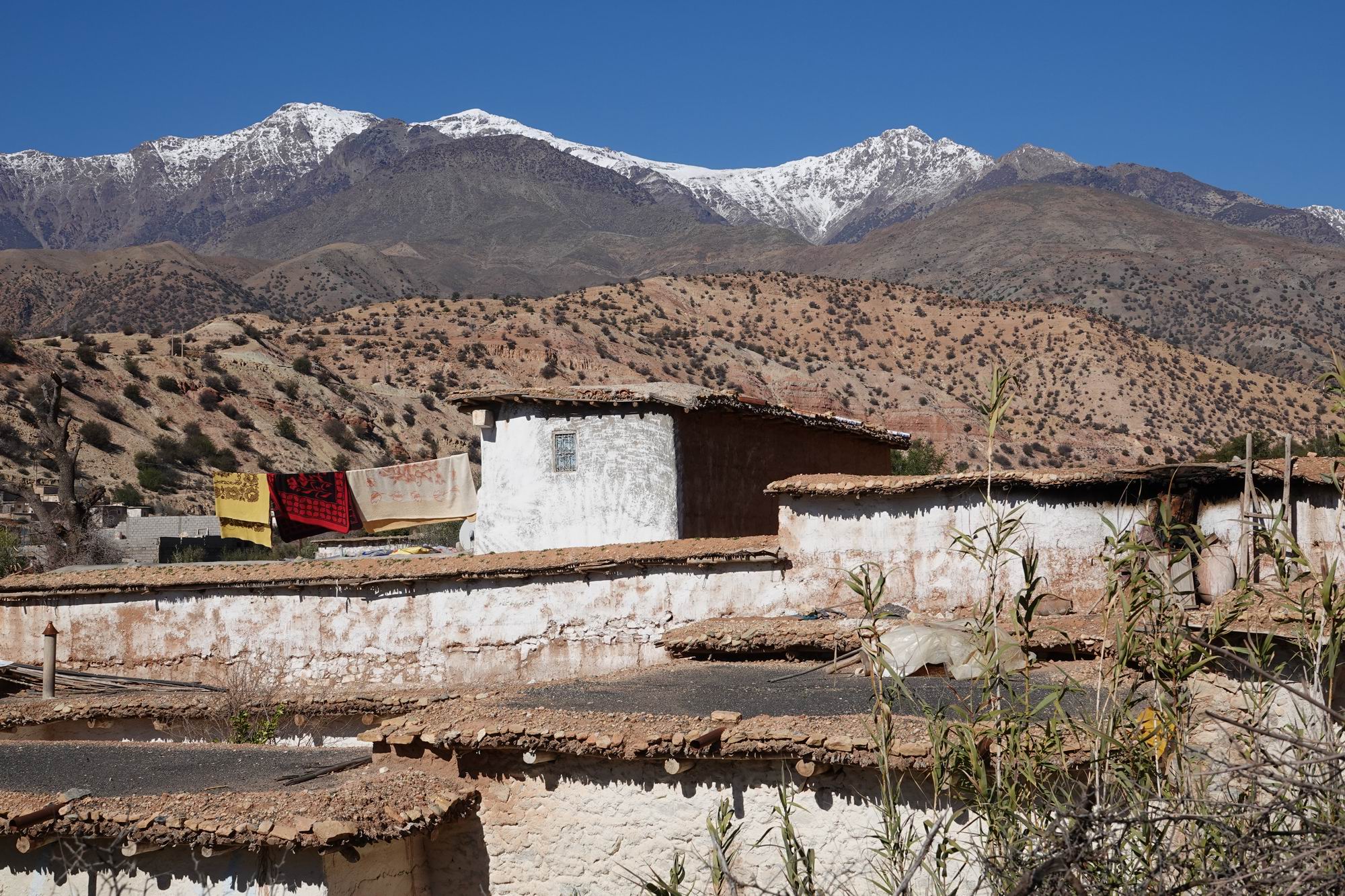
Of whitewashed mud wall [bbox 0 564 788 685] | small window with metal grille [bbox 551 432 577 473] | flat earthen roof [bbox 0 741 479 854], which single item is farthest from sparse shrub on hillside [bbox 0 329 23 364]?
flat earthen roof [bbox 0 741 479 854]

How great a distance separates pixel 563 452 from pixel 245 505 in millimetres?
7187

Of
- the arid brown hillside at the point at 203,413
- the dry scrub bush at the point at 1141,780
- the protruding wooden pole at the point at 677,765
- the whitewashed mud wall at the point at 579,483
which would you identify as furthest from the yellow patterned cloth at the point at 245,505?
the arid brown hillside at the point at 203,413

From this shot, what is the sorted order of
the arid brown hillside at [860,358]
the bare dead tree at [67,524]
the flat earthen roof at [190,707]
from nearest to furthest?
the flat earthen roof at [190,707], the bare dead tree at [67,524], the arid brown hillside at [860,358]

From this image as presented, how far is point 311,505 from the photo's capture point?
77.1ft

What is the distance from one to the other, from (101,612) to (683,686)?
33.5 feet

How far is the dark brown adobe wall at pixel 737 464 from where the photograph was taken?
64.8ft

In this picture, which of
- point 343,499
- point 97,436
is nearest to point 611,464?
point 343,499

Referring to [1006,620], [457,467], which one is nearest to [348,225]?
[457,467]

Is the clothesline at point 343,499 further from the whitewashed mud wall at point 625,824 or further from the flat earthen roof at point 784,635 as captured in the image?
the whitewashed mud wall at point 625,824

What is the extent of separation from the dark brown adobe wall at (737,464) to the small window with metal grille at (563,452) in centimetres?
175

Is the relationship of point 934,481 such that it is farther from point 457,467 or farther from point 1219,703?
point 457,467

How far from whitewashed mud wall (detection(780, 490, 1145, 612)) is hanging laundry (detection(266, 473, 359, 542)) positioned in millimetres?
10309

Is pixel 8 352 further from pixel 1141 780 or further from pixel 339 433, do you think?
pixel 1141 780

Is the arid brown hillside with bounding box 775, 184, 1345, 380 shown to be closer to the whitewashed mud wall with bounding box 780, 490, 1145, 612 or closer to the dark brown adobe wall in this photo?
the dark brown adobe wall
